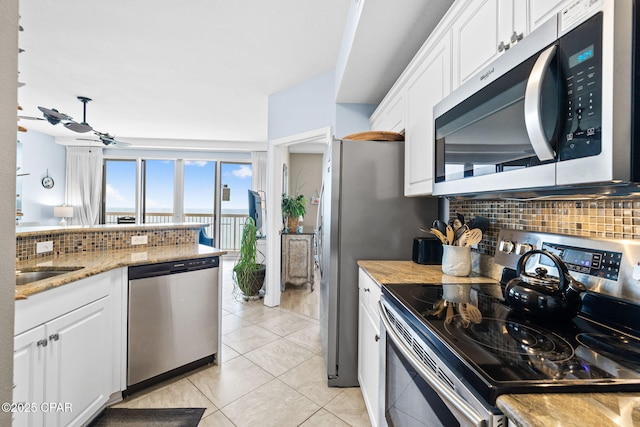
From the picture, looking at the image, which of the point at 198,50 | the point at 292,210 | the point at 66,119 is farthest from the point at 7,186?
the point at 292,210

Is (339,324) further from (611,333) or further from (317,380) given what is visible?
(611,333)

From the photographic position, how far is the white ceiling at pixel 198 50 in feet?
6.67

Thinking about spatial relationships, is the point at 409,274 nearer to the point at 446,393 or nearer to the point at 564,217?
the point at 564,217

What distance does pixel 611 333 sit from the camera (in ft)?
2.58

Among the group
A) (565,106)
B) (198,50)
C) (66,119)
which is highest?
(198,50)

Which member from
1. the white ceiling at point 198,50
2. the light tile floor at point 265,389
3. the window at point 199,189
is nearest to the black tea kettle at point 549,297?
the light tile floor at point 265,389

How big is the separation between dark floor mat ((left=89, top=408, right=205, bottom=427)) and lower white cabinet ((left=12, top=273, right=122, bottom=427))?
8cm

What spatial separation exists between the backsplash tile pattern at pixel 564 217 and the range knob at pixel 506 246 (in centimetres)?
8

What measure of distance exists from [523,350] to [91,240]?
8.53ft

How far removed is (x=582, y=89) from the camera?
645mm

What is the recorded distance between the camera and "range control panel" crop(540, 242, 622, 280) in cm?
84

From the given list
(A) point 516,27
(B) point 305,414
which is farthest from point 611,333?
(B) point 305,414

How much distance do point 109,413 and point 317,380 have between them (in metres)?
1.24

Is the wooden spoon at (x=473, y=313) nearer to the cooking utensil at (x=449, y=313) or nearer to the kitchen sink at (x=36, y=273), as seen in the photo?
the cooking utensil at (x=449, y=313)
